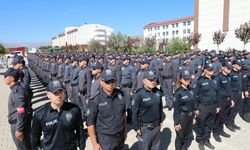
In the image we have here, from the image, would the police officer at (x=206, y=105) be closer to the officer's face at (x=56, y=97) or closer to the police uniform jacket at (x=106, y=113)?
the police uniform jacket at (x=106, y=113)

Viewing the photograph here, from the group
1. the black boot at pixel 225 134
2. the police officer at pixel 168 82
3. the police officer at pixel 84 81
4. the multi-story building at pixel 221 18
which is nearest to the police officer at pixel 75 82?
the police officer at pixel 84 81

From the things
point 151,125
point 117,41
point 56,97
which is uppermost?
point 117,41

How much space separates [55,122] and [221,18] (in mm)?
43791

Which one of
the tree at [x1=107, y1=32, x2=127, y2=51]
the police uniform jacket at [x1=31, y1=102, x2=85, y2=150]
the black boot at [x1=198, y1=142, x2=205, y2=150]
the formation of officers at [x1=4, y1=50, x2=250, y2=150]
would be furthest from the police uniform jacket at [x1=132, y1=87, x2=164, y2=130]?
the tree at [x1=107, y1=32, x2=127, y2=51]

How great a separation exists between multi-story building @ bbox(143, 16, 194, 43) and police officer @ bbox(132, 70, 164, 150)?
241 ft

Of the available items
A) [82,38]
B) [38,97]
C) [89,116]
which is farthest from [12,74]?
[82,38]

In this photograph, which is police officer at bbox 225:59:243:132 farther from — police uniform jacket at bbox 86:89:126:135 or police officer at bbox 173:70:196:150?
police uniform jacket at bbox 86:89:126:135

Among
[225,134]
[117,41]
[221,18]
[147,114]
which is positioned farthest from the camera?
[117,41]

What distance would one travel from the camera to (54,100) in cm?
305

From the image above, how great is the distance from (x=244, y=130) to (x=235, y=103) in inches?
31.6

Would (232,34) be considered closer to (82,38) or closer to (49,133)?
(49,133)

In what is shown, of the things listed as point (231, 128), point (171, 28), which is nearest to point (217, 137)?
point (231, 128)

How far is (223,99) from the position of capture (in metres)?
6.24

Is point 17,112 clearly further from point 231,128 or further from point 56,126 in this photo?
point 231,128
